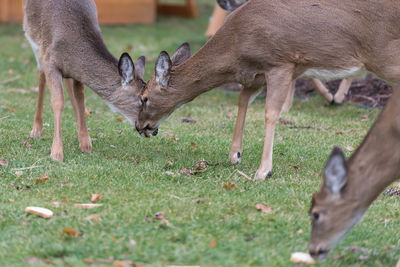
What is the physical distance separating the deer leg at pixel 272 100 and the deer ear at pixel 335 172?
2.10m


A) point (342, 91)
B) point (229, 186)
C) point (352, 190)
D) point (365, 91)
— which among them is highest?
point (352, 190)

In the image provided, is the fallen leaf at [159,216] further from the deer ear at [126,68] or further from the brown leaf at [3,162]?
the deer ear at [126,68]

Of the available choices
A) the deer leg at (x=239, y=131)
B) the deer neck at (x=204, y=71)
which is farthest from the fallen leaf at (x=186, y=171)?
the deer neck at (x=204, y=71)

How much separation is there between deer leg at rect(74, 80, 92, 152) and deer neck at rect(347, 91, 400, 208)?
12.5ft

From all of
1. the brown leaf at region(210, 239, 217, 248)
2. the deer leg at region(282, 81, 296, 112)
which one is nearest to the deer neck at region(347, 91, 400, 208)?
the brown leaf at region(210, 239, 217, 248)

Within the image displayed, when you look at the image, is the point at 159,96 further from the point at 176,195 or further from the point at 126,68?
the point at 176,195

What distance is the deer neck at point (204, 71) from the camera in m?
6.61

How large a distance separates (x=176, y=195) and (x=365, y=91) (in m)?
5.87

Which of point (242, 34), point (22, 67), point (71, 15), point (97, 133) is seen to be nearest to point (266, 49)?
point (242, 34)

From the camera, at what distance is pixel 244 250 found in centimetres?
449

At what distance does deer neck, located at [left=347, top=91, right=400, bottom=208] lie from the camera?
4.27m

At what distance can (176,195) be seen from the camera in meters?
5.62

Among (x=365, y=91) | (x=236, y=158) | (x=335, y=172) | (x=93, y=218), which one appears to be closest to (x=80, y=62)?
(x=236, y=158)

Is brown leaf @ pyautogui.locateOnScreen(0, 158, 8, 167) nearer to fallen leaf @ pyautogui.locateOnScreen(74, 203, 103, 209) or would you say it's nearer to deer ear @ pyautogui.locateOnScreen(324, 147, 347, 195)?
fallen leaf @ pyautogui.locateOnScreen(74, 203, 103, 209)
